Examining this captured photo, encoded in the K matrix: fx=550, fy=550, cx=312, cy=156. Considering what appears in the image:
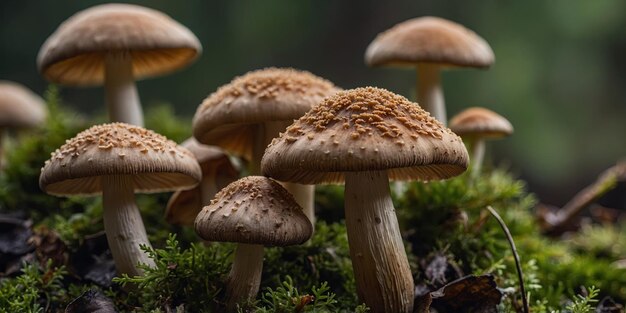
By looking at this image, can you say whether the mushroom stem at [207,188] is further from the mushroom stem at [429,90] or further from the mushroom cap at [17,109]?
the mushroom cap at [17,109]

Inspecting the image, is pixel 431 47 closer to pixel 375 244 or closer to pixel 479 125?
pixel 479 125

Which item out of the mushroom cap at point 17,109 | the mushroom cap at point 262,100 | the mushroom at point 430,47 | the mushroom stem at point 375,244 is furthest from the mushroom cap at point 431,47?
the mushroom cap at point 17,109

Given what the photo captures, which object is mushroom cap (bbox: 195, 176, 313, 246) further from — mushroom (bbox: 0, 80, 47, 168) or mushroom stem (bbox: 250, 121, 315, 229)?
mushroom (bbox: 0, 80, 47, 168)

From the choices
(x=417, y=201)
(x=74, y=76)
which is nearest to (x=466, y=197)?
(x=417, y=201)

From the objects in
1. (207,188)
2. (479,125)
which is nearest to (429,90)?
(479,125)

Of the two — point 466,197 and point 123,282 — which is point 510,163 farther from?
point 123,282

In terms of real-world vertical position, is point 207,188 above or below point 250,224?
below
